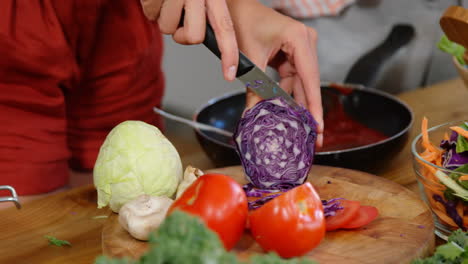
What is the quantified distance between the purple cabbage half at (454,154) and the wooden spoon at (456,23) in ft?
0.91

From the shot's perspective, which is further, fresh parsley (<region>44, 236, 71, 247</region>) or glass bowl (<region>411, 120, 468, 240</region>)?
fresh parsley (<region>44, 236, 71, 247</region>)

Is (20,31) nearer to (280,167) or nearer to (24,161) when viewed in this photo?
(24,161)

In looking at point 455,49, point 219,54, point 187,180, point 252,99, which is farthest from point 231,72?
point 455,49

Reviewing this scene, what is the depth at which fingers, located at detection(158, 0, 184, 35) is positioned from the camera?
5.07 ft

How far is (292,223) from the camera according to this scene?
1.14m

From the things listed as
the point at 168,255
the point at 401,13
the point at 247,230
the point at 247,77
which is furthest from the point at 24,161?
the point at 401,13

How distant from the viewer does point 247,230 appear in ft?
4.30

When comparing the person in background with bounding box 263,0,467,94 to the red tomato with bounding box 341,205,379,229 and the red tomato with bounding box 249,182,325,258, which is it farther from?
the red tomato with bounding box 249,182,325,258

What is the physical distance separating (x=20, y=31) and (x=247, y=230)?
1033 mm

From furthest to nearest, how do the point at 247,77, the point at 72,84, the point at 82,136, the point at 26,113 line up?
1. the point at 82,136
2. the point at 72,84
3. the point at 26,113
4. the point at 247,77

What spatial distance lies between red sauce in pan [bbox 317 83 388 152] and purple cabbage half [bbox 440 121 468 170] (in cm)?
44

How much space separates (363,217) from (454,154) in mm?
263

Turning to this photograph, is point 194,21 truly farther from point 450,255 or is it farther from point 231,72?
point 450,255

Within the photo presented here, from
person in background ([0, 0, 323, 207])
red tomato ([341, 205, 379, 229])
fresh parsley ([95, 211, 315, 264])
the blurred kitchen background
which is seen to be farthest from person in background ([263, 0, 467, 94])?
fresh parsley ([95, 211, 315, 264])
